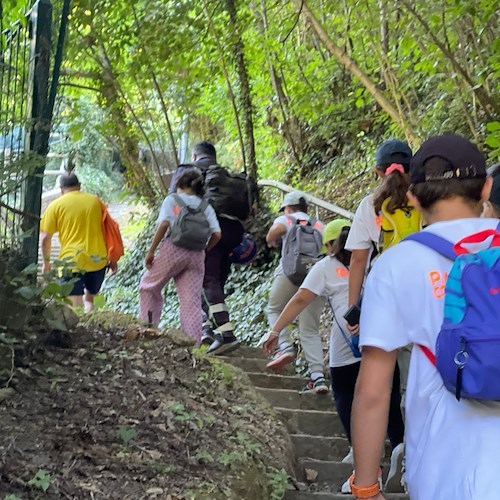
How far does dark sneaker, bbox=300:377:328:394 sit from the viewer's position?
6004 mm

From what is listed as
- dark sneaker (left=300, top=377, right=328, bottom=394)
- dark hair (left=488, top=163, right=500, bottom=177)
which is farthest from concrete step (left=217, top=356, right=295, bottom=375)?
dark hair (left=488, top=163, right=500, bottom=177)

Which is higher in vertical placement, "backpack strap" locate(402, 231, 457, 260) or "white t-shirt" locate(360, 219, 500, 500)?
"backpack strap" locate(402, 231, 457, 260)

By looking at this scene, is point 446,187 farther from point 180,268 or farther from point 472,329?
point 180,268

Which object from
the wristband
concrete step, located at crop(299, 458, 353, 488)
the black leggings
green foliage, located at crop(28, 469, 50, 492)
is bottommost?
concrete step, located at crop(299, 458, 353, 488)

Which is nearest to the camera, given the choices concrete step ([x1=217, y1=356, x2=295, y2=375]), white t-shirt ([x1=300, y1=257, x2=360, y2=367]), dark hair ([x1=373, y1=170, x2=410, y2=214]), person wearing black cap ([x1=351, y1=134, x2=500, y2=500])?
person wearing black cap ([x1=351, y1=134, x2=500, y2=500])

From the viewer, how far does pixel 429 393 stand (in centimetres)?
189

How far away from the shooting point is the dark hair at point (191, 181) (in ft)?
20.9

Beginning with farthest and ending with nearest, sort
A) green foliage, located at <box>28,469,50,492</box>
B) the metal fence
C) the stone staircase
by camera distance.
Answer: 1. the stone staircase
2. the metal fence
3. green foliage, located at <box>28,469,50,492</box>

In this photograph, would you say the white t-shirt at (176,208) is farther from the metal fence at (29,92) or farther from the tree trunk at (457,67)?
the tree trunk at (457,67)

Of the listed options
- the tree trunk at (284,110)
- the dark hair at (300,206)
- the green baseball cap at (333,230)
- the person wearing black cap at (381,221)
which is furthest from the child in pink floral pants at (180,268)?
the tree trunk at (284,110)

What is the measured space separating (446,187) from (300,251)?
4.43 metres

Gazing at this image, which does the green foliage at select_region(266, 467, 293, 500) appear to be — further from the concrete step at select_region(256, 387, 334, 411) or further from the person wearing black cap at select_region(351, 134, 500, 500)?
the concrete step at select_region(256, 387, 334, 411)

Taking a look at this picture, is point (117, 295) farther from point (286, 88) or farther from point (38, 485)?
point (38, 485)

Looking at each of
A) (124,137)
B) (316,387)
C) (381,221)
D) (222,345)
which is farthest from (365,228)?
(124,137)
